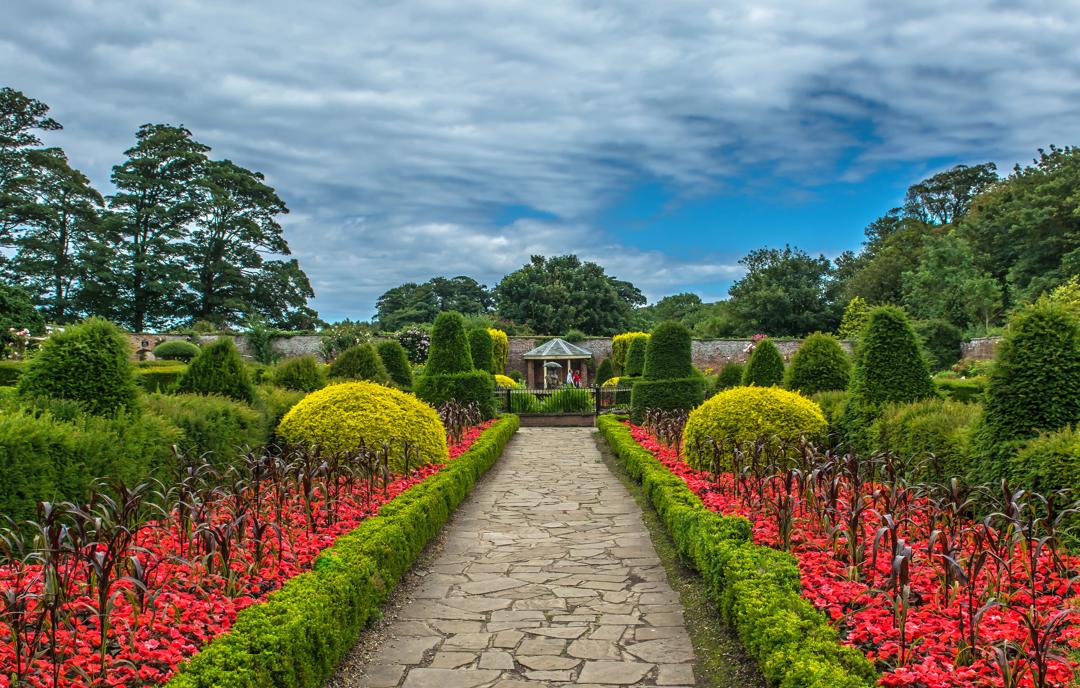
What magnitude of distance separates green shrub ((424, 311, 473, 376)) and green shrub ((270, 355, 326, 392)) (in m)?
3.73

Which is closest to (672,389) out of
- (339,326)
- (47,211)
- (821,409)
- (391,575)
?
(821,409)

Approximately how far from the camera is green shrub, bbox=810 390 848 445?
27.6ft

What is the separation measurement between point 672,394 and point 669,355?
825mm

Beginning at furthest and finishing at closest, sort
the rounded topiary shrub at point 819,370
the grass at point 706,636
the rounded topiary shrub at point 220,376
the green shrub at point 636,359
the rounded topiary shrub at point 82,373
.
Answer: the green shrub at point 636,359 < the rounded topiary shrub at point 819,370 < the rounded topiary shrub at point 220,376 < the rounded topiary shrub at point 82,373 < the grass at point 706,636

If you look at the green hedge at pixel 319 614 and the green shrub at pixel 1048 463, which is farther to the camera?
the green shrub at pixel 1048 463

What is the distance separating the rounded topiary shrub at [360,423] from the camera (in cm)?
771

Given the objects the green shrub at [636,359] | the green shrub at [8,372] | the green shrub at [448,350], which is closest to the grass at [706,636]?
the green shrub at [448,350]

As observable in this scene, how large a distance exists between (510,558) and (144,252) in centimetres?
3455

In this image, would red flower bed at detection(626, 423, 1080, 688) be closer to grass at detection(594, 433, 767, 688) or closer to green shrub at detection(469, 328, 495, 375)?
grass at detection(594, 433, 767, 688)

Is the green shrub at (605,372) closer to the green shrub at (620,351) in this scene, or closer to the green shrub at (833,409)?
the green shrub at (620,351)

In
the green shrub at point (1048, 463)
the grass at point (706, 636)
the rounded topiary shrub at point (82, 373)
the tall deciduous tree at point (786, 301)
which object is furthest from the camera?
the tall deciduous tree at point (786, 301)

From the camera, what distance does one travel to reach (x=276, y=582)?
397 cm

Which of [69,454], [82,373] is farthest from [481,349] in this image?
[69,454]

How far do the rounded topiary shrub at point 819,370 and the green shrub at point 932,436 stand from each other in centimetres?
338
